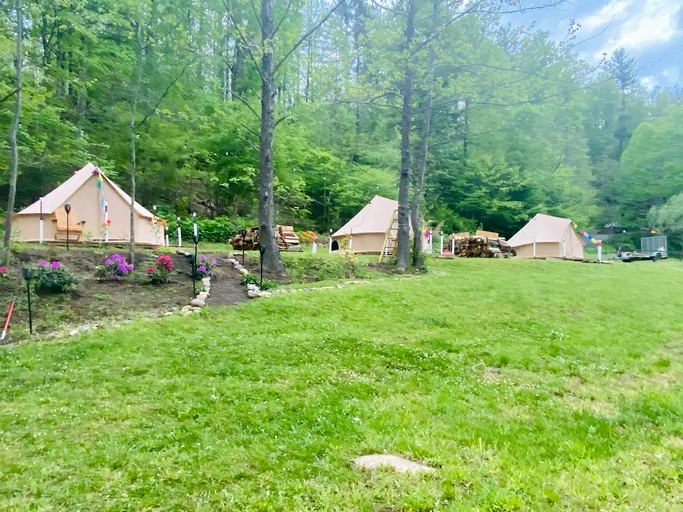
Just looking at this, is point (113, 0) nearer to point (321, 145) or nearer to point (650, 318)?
point (321, 145)

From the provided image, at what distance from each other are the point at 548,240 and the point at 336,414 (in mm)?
19944

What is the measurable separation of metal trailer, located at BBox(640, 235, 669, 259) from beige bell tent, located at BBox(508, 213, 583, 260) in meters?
12.0

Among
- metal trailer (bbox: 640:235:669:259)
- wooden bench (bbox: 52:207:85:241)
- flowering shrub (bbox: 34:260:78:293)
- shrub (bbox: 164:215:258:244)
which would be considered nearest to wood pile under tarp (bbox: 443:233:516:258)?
shrub (bbox: 164:215:258:244)

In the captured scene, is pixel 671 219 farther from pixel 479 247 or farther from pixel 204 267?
pixel 204 267

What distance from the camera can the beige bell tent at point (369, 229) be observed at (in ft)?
55.7

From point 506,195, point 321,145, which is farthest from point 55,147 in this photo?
point 506,195

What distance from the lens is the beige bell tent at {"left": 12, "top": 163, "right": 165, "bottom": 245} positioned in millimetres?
11695

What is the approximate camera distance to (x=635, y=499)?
7.48 ft

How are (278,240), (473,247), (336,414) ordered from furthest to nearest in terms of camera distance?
(473,247) < (278,240) < (336,414)

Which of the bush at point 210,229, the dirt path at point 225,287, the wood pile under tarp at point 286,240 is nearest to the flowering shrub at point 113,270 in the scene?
the dirt path at point 225,287

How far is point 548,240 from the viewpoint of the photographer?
2059 centimetres

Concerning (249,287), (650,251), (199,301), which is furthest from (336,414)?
(650,251)

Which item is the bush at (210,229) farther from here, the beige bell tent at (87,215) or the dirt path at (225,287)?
Answer: the dirt path at (225,287)

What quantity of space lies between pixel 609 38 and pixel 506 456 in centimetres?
1137
